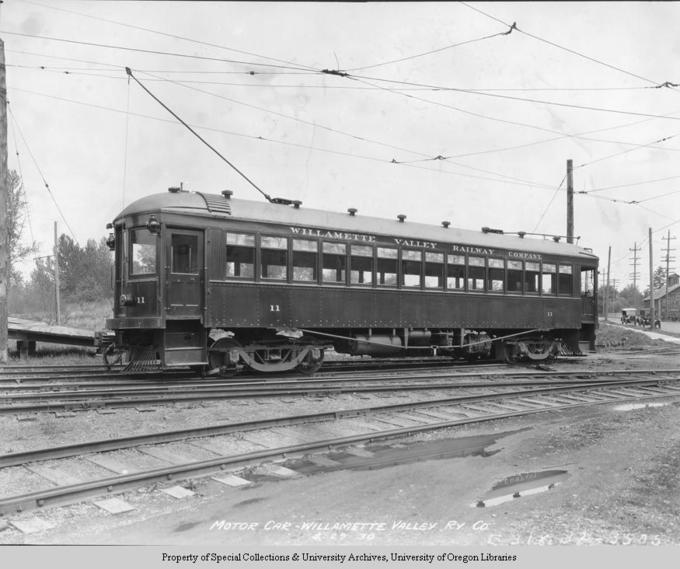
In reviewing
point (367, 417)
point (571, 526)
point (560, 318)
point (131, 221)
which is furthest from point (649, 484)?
point (560, 318)

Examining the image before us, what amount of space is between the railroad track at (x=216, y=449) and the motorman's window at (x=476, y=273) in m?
6.25

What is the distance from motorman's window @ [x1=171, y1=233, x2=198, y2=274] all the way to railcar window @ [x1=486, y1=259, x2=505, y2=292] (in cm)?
815

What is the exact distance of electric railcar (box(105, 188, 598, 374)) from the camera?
11742 mm

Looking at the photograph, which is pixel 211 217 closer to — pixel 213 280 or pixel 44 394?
pixel 213 280

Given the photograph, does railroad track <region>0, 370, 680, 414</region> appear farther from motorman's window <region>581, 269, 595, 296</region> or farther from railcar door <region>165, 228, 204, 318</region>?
motorman's window <region>581, 269, 595, 296</region>

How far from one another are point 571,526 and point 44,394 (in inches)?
307

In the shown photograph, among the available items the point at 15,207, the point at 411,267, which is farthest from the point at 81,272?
the point at 411,267

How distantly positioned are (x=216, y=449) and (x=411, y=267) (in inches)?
358

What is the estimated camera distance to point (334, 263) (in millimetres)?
13688

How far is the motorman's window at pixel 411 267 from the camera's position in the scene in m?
14.9

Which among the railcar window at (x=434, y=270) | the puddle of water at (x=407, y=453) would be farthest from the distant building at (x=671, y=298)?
the puddle of water at (x=407, y=453)

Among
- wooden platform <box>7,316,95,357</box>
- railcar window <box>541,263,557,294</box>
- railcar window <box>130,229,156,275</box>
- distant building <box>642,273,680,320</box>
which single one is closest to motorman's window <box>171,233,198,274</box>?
railcar window <box>130,229,156,275</box>

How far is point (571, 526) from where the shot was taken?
430 centimetres

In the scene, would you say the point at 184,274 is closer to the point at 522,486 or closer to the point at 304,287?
the point at 304,287
